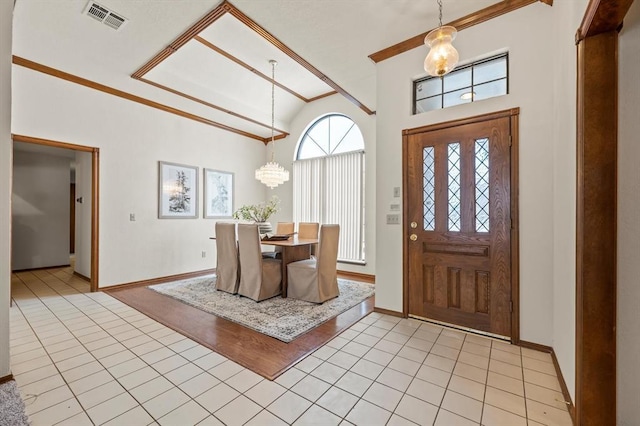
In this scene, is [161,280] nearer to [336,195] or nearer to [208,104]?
[208,104]

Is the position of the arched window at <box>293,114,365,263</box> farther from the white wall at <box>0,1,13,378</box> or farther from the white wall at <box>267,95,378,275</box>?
the white wall at <box>0,1,13,378</box>

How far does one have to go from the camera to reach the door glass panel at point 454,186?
109 inches

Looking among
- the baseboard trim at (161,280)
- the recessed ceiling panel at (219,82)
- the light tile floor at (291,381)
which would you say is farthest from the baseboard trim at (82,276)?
the recessed ceiling panel at (219,82)

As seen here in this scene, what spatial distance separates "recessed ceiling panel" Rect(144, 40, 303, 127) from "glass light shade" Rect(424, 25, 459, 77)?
318 cm

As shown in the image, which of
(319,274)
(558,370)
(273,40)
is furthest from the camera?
(319,274)

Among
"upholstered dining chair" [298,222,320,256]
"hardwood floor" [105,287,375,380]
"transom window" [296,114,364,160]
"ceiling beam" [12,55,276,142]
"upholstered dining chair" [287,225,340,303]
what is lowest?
"hardwood floor" [105,287,375,380]

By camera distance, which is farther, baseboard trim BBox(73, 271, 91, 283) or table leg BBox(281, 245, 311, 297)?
baseboard trim BBox(73, 271, 91, 283)

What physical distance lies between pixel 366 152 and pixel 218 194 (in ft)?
10.4

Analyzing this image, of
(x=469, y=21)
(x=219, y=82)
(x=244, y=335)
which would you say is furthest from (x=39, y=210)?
(x=469, y=21)

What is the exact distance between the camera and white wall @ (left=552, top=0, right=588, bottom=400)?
5.46 feet

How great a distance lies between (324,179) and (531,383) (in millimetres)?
4436

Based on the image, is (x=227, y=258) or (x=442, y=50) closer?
(x=442, y=50)

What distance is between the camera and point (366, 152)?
5027mm
